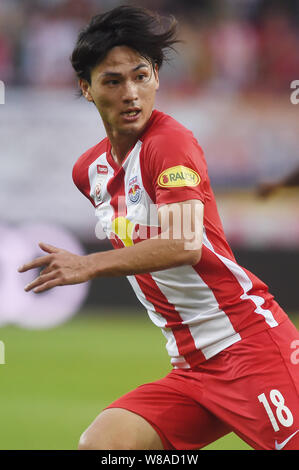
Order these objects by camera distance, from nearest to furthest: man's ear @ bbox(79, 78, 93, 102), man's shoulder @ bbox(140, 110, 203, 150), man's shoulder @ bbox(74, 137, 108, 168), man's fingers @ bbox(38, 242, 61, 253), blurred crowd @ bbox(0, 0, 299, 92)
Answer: man's fingers @ bbox(38, 242, 61, 253) < man's shoulder @ bbox(140, 110, 203, 150) < man's ear @ bbox(79, 78, 93, 102) < man's shoulder @ bbox(74, 137, 108, 168) < blurred crowd @ bbox(0, 0, 299, 92)

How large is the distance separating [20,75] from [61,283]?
921cm

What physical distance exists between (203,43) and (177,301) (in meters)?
8.77

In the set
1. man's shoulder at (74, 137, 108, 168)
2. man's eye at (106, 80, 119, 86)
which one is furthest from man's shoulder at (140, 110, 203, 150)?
man's shoulder at (74, 137, 108, 168)

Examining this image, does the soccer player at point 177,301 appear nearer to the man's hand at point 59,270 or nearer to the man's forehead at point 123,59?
the man's forehead at point 123,59

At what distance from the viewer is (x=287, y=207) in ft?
36.3

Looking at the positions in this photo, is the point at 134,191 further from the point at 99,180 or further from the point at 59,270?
the point at 59,270

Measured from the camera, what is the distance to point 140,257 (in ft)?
9.87

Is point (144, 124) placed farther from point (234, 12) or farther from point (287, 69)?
point (234, 12)

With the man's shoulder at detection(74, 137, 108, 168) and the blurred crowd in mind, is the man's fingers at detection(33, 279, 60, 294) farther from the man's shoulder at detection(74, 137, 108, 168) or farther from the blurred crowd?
the blurred crowd

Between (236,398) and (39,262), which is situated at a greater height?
(39,262)

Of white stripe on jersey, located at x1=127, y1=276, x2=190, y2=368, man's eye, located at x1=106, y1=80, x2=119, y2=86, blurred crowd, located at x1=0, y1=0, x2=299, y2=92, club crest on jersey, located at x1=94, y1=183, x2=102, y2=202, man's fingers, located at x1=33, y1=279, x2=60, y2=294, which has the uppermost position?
blurred crowd, located at x1=0, y1=0, x2=299, y2=92

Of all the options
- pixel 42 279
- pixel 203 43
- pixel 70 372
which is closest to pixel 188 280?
pixel 42 279

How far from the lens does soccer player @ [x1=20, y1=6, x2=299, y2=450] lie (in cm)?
333

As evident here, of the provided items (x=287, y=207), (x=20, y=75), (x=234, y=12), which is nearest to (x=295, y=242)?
(x=287, y=207)
